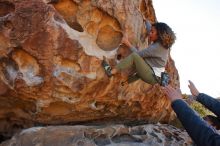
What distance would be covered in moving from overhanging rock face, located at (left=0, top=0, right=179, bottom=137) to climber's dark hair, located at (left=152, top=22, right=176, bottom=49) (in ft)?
2.74

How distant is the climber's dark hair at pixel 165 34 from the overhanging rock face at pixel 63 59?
84 cm

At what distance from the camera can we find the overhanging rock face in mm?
7113

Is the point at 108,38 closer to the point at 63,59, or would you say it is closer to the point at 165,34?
the point at 63,59

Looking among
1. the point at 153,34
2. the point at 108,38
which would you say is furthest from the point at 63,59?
the point at 153,34

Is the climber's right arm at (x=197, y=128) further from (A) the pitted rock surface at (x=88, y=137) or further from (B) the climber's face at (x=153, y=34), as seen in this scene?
(B) the climber's face at (x=153, y=34)

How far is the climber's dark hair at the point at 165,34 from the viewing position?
7.32m

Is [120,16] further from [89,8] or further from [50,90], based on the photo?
[50,90]

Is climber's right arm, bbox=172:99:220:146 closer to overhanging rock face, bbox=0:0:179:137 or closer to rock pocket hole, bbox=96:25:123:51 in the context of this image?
overhanging rock face, bbox=0:0:179:137

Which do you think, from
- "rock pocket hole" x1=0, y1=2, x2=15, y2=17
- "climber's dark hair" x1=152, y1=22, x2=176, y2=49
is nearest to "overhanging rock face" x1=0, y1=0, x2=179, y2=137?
"rock pocket hole" x1=0, y1=2, x2=15, y2=17

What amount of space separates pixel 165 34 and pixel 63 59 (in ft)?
6.86

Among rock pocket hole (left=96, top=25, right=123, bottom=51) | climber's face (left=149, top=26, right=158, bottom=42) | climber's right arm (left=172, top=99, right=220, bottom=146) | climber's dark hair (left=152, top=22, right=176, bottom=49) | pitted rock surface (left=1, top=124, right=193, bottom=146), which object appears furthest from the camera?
rock pocket hole (left=96, top=25, right=123, bottom=51)

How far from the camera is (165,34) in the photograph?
733 cm

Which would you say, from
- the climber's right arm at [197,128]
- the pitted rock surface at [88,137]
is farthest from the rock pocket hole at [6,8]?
the climber's right arm at [197,128]

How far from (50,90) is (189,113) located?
4118 millimetres
